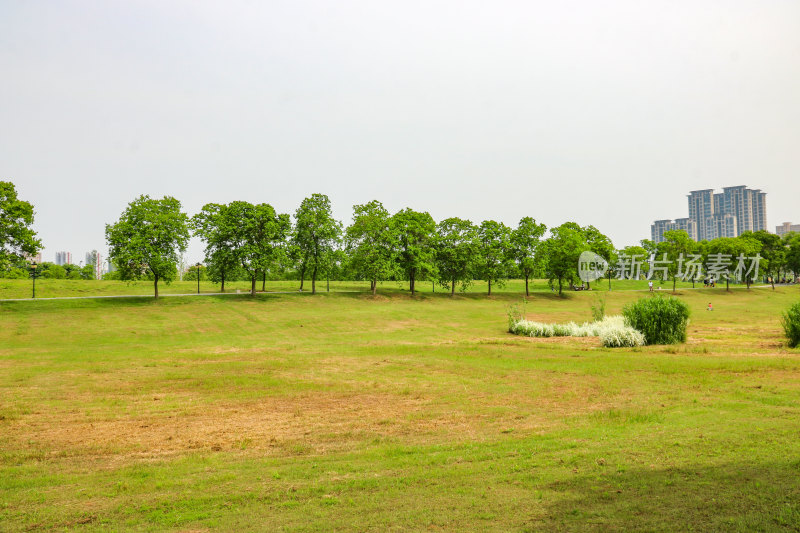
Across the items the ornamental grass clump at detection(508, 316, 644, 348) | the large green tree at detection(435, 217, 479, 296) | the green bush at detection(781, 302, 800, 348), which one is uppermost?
the large green tree at detection(435, 217, 479, 296)

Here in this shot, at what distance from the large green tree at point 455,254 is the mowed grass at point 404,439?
45986mm

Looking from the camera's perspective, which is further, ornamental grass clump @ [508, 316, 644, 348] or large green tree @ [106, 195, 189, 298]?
large green tree @ [106, 195, 189, 298]

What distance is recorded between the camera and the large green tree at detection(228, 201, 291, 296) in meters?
59.9

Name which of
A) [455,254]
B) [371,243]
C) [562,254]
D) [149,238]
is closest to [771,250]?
[562,254]

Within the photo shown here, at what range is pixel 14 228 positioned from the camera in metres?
48.3

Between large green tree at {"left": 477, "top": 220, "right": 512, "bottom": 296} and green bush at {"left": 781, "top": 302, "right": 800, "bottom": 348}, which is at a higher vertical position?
large green tree at {"left": 477, "top": 220, "right": 512, "bottom": 296}

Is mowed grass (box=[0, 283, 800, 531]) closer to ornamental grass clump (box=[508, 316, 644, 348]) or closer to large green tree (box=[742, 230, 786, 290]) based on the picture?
ornamental grass clump (box=[508, 316, 644, 348])

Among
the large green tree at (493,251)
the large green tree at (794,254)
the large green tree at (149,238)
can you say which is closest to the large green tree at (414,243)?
the large green tree at (493,251)

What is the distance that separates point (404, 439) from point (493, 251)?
66.3 meters

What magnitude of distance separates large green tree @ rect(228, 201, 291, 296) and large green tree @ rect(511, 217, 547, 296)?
36325 mm

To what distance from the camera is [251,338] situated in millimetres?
37406

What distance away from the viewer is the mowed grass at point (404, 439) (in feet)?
23.7

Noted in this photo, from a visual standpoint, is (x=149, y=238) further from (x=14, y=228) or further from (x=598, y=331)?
(x=598, y=331)

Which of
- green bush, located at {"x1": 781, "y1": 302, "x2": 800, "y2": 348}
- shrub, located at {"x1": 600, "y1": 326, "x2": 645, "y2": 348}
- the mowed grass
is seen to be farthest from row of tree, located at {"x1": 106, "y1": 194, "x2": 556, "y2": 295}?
green bush, located at {"x1": 781, "y1": 302, "x2": 800, "y2": 348}
